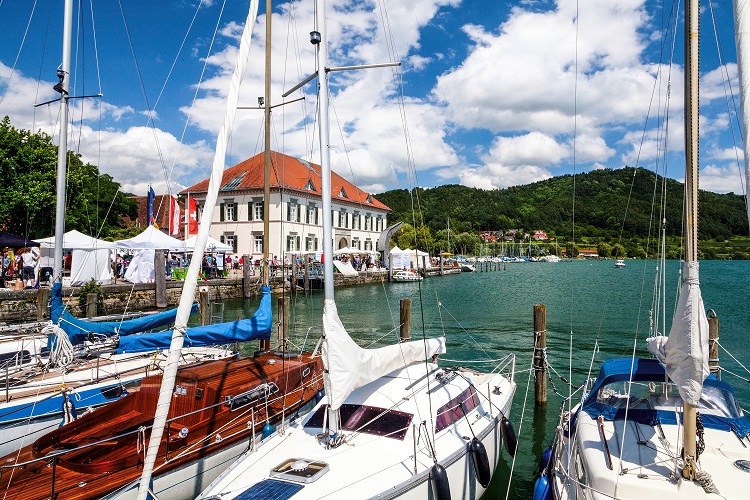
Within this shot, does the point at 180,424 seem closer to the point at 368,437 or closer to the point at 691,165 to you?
the point at 368,437

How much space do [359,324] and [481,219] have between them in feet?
545

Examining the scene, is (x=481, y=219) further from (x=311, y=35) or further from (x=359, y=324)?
(x=311, y=35)

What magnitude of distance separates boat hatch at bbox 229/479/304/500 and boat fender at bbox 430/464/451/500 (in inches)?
70.1

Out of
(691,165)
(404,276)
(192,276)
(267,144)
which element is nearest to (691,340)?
(691,165)

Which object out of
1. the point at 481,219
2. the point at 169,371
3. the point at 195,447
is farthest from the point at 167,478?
the point at 481,219

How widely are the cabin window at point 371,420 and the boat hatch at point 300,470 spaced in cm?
106

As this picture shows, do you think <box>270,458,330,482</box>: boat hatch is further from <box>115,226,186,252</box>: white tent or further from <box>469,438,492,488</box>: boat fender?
<box>115,226,186,252</box>: white tent

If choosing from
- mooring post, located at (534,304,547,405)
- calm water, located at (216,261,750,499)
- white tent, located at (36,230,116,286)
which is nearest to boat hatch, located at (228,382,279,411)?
calm water, located at (216,261,750,499)

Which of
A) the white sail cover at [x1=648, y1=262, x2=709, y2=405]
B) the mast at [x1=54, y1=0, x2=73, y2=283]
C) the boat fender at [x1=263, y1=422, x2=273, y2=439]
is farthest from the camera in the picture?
the mast at [x1=54, y1=0, x2=73, y2=283]

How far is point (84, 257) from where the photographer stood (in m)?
31.0

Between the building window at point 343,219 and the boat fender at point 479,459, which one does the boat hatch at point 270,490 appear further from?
the building window at point 343,219

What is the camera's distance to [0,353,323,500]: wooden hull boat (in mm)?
7164

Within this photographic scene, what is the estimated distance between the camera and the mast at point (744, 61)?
5.39 m

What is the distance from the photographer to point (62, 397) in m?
10.2
